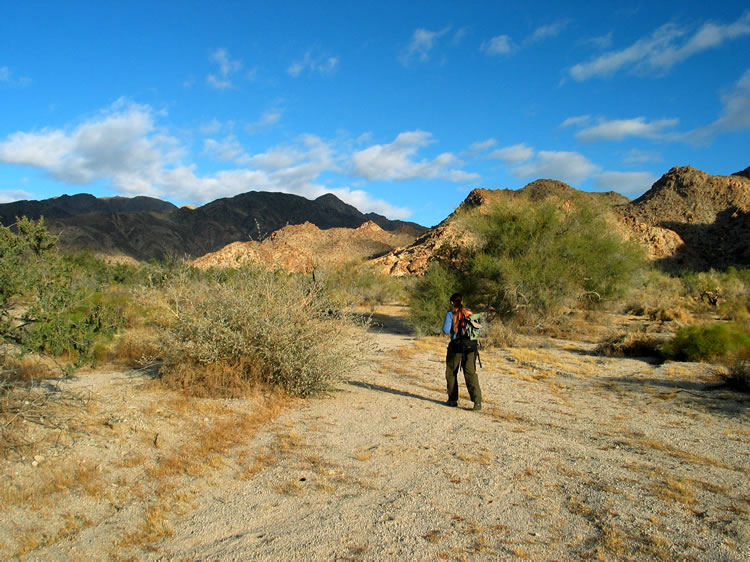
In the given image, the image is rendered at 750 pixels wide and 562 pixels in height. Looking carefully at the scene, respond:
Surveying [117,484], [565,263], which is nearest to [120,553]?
[117,484]

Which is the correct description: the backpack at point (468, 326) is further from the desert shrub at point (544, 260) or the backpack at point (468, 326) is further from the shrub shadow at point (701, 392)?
the desert shrub at point (544, 260)

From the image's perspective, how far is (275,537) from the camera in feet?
12.6

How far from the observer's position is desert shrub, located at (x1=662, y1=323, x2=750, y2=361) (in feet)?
40.5

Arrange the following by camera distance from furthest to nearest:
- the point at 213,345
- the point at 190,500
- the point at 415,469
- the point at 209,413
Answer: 1. the point at 213,345
2. the point at 209,413
3. the point at 415,469
4. the point at 190,500

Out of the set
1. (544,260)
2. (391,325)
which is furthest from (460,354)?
(391,325)

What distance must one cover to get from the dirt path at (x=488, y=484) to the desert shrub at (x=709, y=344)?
3.99 m

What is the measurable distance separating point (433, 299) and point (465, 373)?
11.7 meters

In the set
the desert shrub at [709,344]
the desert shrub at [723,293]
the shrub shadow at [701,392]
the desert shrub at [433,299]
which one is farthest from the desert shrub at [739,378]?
the desert shrub at [723,293]

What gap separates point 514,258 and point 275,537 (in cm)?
1696

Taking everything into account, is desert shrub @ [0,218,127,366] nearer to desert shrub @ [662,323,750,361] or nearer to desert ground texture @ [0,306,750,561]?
desert ground texture @ [0,306,750,561]

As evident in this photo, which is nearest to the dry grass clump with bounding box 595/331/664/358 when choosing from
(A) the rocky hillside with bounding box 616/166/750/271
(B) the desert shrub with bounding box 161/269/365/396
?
(B) the desert shrub with bounding box 161/269/365/396

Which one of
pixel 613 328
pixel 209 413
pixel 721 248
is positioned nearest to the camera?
pixel 209 413

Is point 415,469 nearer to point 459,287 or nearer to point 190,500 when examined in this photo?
point 190,500

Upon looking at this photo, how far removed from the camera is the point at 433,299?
19.5 m
